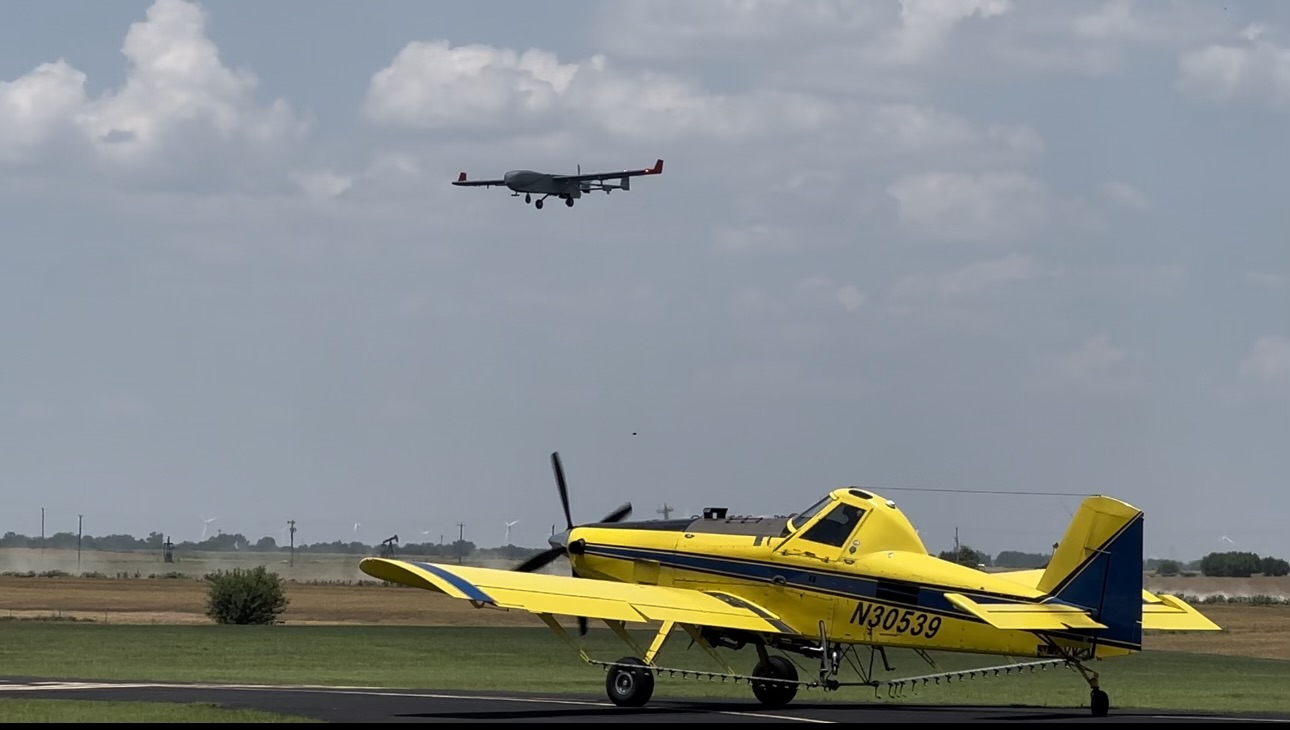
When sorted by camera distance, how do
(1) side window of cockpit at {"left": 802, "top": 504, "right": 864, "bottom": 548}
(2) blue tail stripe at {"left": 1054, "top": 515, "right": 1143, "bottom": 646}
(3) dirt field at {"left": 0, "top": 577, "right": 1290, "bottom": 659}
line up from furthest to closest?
(3) dirt field at {"left": 0, "top": 577, "right": 1290, "bottom": 659}
(1) side window of cockpit at {"left": 802, "top": 504, "right": 864, "bottom": 548}
(2) blue tail stripe at {"left": 1054, "top": 515, "right": 1143, "bottom": 646}

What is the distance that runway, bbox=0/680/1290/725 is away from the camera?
2412 cm

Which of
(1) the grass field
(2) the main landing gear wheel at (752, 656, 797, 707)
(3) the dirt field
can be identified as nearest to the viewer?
(2) the main landing gear wheel at (752, 656, 797, 707)

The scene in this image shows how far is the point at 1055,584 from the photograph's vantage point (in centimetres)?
2472

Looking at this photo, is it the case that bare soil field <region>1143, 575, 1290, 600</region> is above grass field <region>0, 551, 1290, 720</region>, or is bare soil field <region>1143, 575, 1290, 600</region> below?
below

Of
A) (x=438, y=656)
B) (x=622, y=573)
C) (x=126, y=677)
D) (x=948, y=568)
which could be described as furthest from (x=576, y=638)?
(x=948, y=568)

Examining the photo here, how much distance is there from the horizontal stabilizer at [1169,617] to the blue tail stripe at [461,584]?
8913 millimetres

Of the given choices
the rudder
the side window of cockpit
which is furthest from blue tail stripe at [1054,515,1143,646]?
the side window of cockpit

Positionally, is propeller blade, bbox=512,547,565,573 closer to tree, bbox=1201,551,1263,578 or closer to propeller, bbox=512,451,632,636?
propeller, bbox=512,451,632,636

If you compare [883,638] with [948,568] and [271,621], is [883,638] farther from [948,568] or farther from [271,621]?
[271,621]

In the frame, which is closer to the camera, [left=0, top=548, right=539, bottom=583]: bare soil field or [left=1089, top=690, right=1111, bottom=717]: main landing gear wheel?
[left=1089, top=690, right=1111, bottom=717]: main landing gear wheel

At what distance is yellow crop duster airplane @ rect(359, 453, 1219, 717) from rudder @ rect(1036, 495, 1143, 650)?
0.01m

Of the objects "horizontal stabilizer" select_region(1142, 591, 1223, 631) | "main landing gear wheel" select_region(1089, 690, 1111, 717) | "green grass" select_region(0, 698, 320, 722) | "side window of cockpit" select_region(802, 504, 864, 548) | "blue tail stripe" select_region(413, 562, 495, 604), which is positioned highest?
"side window of cockpit" select_region(802, 504, 864, 548)

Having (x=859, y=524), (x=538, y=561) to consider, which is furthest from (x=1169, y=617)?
(x=538, y=561)

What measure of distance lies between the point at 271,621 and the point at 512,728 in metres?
41.9
